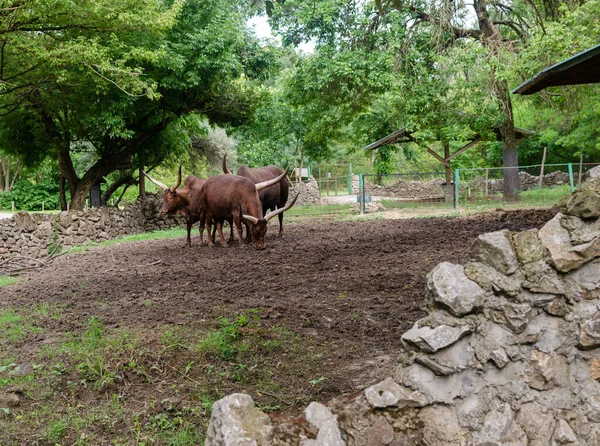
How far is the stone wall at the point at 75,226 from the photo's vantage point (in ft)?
46.5

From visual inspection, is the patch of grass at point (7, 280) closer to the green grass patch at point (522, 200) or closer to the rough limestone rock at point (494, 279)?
the rough limestone rock at point (494, 279)

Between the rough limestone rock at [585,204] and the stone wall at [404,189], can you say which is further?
the stone wall at [404,189]

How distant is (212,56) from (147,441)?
14.4 meters

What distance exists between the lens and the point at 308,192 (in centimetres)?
2802

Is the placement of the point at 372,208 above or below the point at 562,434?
above

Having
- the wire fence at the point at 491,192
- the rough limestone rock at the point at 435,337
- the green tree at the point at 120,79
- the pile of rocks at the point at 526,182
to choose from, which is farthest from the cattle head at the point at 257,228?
the pile of rocks at the point at 526,182

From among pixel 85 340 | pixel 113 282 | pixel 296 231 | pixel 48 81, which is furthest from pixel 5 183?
pixel 85 340

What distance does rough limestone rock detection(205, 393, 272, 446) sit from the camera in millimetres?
2602

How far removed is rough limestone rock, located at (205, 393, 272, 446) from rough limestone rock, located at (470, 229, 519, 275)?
1354mm

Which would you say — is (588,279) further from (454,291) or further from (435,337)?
(435,337)

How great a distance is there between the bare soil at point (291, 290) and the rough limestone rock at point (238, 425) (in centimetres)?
96

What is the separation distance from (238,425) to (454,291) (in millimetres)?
1203

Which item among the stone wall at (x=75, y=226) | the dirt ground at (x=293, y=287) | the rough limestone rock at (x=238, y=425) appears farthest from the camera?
the stone wall at (x=75, y=226)

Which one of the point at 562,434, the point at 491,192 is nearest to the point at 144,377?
the point at 562,434
